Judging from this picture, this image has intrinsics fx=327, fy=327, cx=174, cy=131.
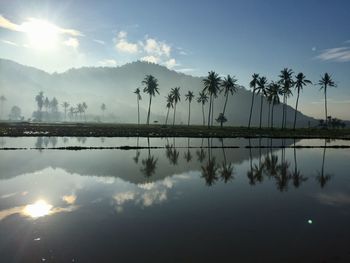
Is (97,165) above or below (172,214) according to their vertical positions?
above

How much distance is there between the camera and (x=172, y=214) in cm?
1878

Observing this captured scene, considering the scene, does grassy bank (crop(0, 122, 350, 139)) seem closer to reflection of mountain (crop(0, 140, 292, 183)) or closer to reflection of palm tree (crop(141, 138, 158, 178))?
reflection of mountain (crop(0, 140, 292, 183))

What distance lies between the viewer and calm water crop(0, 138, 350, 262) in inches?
528

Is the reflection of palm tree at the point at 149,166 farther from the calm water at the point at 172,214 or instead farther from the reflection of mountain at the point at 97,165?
the reflection of mountain at the point at 97,165

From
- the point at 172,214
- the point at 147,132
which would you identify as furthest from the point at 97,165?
the point at 147,132

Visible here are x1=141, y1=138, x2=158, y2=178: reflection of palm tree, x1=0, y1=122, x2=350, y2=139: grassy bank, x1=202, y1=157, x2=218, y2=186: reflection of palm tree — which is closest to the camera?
x1=202, y1=157, x2=218, y2=186: reflection of palm tree

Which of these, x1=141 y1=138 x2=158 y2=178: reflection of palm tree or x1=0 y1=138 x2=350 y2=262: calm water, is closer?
x1=0 y1=138 x2=350 y2=262: calm water

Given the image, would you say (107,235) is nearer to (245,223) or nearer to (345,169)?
(245,223)

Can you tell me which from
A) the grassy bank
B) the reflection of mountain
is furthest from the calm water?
Result: the grassy bank

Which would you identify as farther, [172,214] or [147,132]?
[147,132]

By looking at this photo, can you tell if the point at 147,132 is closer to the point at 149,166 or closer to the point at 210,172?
the point at 149,166

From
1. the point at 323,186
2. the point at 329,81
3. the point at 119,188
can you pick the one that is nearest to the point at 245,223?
the point at 119,188

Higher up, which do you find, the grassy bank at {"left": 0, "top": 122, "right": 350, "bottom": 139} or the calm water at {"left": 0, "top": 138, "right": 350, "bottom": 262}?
the grassy bank at {"left": 0, "top": 122, "right": 350, "bottom": 139}

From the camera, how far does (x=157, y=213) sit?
62.1 ft
